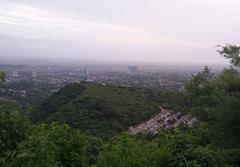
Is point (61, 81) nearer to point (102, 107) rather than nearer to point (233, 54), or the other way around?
point (102, 107)

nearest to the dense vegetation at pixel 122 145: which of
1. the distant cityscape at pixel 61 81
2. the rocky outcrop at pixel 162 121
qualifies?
the distant cityscape at pixel 61 81

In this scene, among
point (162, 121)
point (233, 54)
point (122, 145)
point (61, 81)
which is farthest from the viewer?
point (61, 81)

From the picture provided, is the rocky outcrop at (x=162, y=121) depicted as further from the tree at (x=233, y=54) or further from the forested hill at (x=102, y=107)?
the tree at (x=233, y=54)

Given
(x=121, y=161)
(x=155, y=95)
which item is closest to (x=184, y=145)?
(x=121, y=161)

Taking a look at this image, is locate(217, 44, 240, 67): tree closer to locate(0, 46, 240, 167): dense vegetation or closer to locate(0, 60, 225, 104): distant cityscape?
locate(0, 46, 240, 167): dense vegetation

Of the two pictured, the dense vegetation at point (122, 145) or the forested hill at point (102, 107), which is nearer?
the dense vegetation at point (122, 145)

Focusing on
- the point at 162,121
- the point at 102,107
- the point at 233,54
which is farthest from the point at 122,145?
the point at 102,107

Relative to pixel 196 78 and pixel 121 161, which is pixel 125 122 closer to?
pixel 196 78

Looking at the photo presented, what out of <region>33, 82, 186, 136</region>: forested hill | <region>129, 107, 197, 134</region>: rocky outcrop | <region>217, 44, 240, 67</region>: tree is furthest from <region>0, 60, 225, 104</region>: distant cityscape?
<region>217, 44, 240, 67</region>: tree
